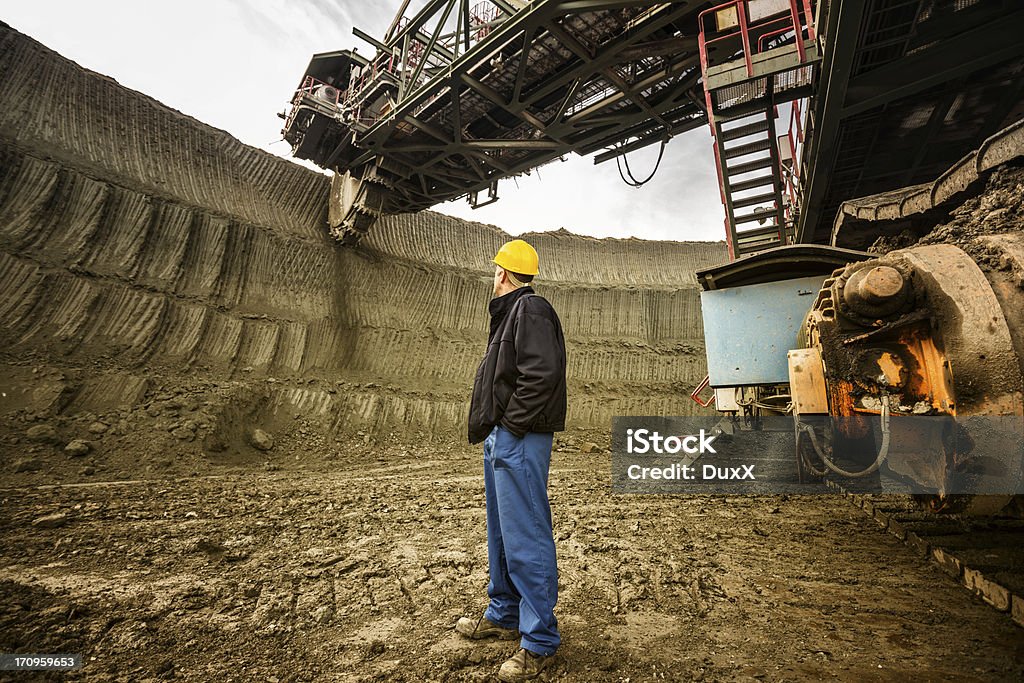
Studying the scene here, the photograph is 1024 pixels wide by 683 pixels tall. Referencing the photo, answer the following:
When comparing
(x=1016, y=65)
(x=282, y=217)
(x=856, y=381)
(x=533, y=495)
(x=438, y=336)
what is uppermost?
(x=282, y=217)

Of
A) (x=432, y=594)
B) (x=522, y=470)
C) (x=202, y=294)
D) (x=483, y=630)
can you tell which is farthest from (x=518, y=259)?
(x=202, y=294)

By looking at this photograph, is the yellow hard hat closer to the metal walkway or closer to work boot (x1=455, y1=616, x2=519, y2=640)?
work boot (x1=455, y1=616, x2=519, y2=640)

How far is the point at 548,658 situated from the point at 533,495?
0.65 meters

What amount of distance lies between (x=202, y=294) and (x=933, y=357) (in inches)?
436

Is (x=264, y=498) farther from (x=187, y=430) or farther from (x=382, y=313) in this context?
(x=382, y=313)

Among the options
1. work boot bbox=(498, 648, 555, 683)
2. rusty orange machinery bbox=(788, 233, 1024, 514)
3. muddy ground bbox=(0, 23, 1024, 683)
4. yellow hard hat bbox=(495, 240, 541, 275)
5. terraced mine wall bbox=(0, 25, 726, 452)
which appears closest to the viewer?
rusty orange machinery bbox=(788, 233, 1024, 514)

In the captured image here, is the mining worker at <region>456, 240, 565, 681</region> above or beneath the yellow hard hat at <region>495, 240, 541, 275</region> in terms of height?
beneath

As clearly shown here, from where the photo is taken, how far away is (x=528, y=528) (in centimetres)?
213

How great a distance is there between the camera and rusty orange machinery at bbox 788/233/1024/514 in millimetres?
1840

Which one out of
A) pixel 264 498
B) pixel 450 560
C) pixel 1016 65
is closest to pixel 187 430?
pixel 264 498

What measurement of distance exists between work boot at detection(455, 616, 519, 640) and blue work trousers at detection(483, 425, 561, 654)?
17 centimetres

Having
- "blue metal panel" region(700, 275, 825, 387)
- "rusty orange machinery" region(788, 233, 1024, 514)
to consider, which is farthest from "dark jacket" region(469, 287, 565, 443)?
"blue metal panel" region(700, 275, 825, 387)

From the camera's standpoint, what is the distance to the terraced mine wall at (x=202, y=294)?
7.65 meters

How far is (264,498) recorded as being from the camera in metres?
5.04
